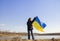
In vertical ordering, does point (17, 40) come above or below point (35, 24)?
below

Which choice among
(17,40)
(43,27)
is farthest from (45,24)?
(17,40)

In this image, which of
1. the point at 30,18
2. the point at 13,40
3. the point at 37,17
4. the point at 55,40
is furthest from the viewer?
the point at 37,17

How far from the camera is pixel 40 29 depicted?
18.0 meters

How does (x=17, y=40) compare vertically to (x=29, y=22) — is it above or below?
below

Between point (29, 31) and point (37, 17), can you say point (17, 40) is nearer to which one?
point (29, 31)

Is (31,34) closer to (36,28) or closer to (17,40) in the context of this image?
(36,28)

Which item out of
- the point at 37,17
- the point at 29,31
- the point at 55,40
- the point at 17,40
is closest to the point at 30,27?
the point at 29,31

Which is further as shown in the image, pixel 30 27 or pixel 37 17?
pixel 37 17

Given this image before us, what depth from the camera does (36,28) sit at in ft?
60.8

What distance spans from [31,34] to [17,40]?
194 inches

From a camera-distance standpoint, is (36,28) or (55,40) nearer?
(55,40)

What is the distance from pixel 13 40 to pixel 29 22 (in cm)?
493

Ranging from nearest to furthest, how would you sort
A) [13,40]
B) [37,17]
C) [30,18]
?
[13,40]
[30,18]
[37,17]

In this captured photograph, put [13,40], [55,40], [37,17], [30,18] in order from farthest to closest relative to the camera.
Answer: [37,17], [30,18], [55,40], [13,40]
